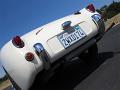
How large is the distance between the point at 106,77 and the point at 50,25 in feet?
5.81

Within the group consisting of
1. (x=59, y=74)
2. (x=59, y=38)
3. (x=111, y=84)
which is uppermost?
(x=59, y=38)

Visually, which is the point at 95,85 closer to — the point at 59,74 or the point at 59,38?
the point at 59,38

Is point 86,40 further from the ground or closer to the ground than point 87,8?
closer to the ground

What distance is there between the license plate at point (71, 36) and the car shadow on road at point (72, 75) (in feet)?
3.13

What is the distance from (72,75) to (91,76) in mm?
1097

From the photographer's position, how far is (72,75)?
9172mm

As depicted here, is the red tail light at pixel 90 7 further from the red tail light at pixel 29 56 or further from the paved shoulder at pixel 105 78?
the red tail light at pixel 29 56

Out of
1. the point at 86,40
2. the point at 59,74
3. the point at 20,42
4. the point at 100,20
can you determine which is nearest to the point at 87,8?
the point at 100,20

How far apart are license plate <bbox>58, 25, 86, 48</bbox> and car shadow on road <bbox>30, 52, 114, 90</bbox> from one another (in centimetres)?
95

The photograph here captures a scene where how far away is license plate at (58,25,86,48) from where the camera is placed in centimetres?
784

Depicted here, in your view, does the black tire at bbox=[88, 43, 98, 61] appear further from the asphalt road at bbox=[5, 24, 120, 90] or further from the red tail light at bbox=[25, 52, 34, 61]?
the red tail light at bbox=[25, 52, 34, 61]

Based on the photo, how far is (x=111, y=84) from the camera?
681 centimetres

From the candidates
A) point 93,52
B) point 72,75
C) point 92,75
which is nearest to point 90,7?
point 93,52

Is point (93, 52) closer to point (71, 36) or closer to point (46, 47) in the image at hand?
point (71, 36)
